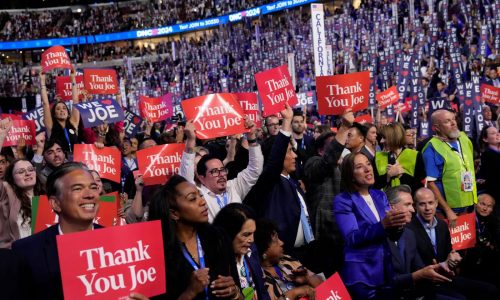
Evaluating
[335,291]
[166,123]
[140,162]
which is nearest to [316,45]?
[166,123]

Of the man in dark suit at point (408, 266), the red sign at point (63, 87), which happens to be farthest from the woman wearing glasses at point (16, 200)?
the red sign at point (63, 87)

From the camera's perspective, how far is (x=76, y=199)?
3.24 meters

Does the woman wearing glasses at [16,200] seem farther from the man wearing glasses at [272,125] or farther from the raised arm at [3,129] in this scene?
the man wearing glasses at [272,125]

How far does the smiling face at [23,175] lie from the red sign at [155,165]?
1.25m

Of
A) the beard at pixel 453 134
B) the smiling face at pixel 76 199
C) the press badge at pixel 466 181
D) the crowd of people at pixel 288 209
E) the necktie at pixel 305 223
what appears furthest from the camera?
the press badge at pixel 466 181

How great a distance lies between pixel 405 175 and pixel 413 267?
1457mm

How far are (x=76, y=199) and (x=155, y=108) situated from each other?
842 cm

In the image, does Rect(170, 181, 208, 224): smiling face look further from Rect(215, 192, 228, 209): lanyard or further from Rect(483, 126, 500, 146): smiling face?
Rect(483, 126, 500, 146): smiling face

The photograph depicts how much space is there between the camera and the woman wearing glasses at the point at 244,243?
155 inches

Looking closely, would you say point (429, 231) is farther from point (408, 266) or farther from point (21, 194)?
point (21, 194)

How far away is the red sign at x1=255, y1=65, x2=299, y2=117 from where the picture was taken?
714cm

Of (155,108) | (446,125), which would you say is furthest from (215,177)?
(155,108)

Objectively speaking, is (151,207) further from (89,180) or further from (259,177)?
(259,177)

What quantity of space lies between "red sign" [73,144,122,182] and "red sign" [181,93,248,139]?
0.92m
